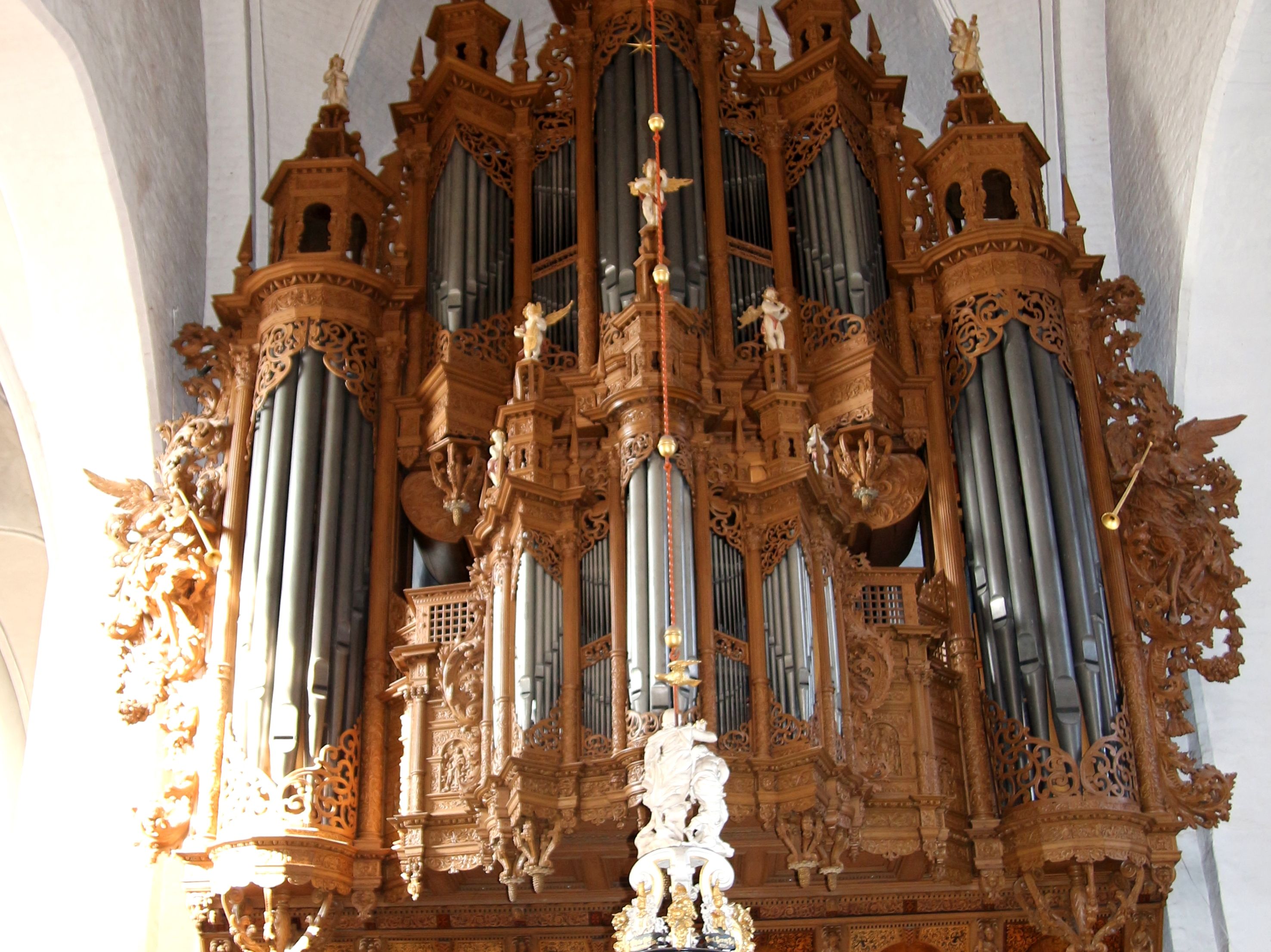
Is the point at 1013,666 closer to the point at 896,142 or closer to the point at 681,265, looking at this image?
the point at 681,265

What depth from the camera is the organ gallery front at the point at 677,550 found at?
377 inches

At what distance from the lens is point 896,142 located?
43.3 feet

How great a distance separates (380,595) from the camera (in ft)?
35.3

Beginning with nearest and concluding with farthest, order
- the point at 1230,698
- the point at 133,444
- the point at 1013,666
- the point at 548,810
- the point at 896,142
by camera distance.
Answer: the point at 548,810 < the point at 1013,666 < the point at 1230,698 < the point at 133,444 < the point at 896,142

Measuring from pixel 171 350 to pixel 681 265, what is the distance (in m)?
3.59

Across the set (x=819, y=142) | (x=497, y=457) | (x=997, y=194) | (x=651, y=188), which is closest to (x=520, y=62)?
(x=819, y=142)

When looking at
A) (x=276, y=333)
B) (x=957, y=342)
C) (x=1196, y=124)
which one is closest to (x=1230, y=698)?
(x=957, y=342)

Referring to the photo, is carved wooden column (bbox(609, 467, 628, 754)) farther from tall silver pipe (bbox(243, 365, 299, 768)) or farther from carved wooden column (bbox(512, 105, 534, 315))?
carved wooden column (bbox(512, 105, 534, 315))

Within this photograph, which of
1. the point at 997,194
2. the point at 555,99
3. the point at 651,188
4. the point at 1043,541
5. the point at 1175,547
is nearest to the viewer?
the point at 1043,541

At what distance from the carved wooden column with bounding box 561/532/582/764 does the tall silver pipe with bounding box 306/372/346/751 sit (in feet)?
4.92

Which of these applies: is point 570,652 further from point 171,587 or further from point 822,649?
point 171,587

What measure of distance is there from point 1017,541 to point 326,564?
417 cm

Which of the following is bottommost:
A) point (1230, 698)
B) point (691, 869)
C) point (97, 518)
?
point (691, 869)

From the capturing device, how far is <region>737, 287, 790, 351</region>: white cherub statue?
11.1 meters
